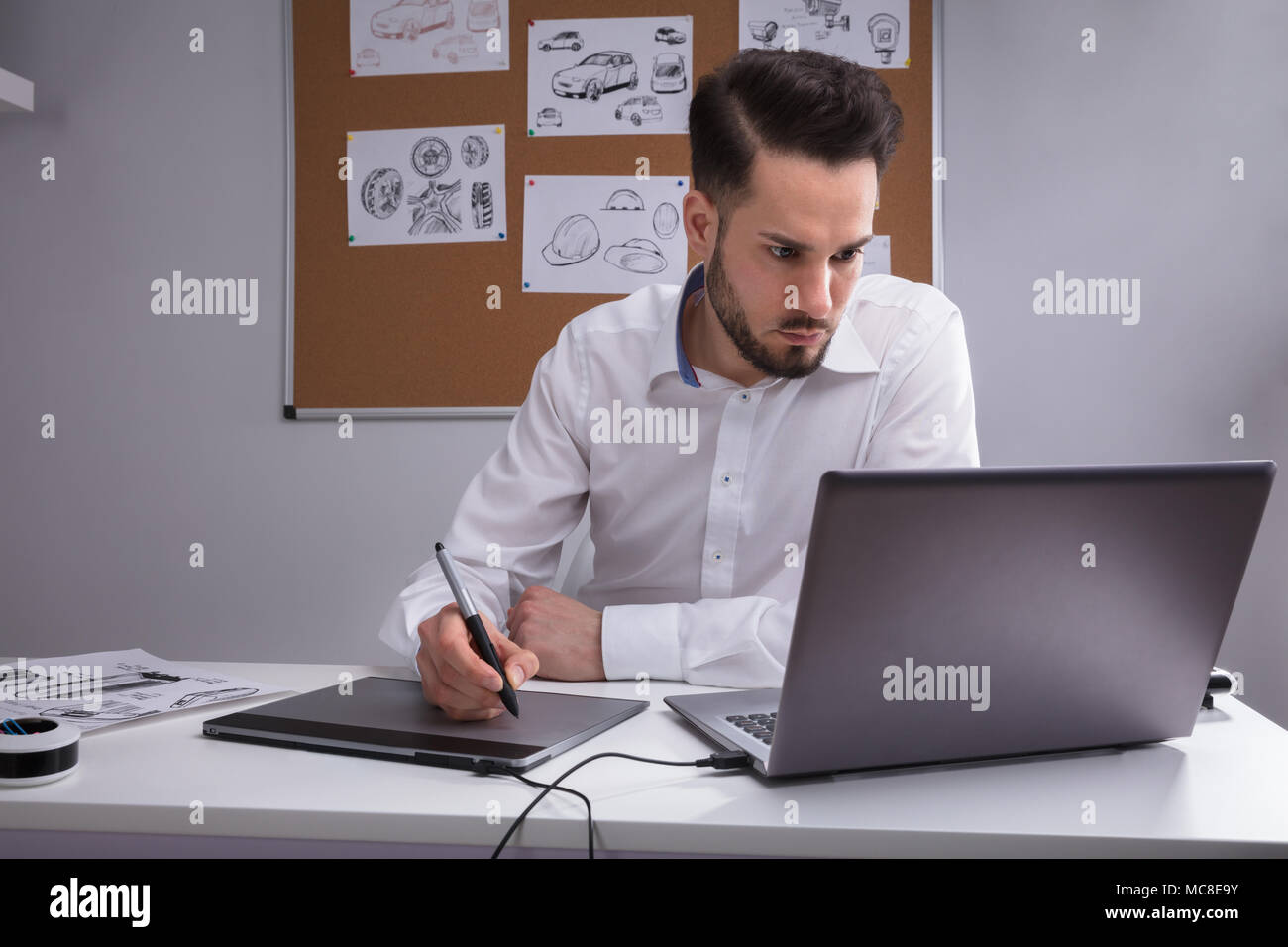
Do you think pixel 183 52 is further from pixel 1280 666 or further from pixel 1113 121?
pixel 1280 666

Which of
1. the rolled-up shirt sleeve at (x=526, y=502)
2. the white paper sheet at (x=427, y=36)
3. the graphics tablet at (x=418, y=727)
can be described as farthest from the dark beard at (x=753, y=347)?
the white paper sheet at (x=427, y=36)

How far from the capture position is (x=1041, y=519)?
0.60m

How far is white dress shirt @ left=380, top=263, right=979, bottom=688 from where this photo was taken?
1.25 meters

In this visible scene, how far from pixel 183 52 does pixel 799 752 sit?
2263mm

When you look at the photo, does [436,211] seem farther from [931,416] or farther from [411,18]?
[931,416]

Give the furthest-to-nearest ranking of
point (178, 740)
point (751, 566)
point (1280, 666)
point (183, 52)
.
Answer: point (183, 52) → point (1280, 666) → point (751, 566) → point (178, 740)

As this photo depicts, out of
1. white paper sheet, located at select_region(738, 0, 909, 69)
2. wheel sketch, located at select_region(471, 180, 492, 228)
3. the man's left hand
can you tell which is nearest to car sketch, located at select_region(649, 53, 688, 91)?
white paper sheet, located at select_region(738, 0, 909, 69)

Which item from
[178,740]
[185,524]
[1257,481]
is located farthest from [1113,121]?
[185,524]

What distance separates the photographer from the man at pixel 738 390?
1171 mm

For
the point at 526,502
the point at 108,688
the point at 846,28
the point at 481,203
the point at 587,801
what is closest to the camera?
the point at 587,801

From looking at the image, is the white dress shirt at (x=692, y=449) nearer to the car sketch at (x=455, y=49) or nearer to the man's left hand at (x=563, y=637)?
the man's left hand at (x=563, y=637)

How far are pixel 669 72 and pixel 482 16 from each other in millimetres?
431

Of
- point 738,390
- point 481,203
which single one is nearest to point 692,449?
point 738,390

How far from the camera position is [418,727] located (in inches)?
30.3
